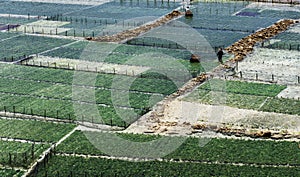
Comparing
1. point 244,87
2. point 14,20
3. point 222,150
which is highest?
point 14,20

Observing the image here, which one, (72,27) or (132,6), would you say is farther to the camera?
(132,6)

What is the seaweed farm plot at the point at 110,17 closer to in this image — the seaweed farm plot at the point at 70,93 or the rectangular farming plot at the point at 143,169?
the seaweed farm plot at the point at 70,93

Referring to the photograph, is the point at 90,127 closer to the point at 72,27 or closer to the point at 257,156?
the point at 257,156

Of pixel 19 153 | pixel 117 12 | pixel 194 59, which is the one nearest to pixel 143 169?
pixel 19 153

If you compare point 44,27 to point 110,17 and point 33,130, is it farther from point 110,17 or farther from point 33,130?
point 33,130

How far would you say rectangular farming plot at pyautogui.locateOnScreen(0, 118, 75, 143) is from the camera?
75.6ft

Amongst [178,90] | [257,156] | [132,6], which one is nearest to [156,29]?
[132,6]

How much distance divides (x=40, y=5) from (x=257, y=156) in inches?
1268

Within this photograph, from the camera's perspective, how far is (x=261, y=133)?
23109mm

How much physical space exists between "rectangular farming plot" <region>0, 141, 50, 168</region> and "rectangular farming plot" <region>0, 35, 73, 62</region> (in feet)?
39.2

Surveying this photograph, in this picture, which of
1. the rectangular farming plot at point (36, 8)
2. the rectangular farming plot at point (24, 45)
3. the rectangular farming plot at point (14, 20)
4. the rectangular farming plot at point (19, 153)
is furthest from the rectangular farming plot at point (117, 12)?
the rectangular farming plot at point (19, 153)

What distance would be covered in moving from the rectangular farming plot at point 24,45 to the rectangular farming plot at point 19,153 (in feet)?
39.2

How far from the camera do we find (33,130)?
23734mm

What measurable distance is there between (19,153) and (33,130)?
2.19 meters
